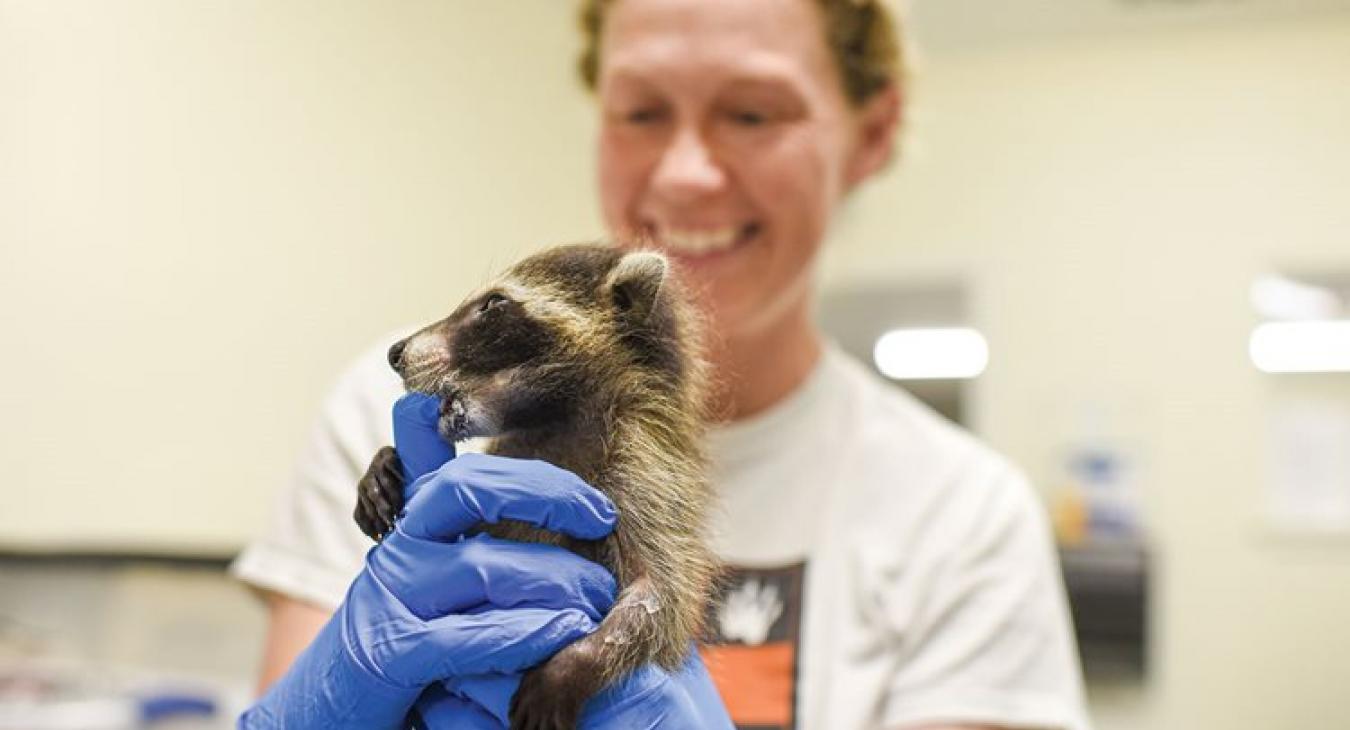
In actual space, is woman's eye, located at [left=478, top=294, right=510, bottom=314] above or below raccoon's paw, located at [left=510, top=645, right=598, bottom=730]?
above

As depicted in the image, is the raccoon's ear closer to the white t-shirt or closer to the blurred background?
the blurred background

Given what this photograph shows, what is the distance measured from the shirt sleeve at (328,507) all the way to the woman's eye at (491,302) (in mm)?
430

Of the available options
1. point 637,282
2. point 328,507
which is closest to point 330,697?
point 637,282

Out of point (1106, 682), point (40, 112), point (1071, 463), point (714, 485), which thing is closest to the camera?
point (714, 485)

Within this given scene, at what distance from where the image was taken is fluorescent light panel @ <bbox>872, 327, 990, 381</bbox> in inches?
167

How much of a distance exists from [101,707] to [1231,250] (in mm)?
3602

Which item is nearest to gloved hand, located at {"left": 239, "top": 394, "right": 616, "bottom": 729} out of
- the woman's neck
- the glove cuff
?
the glove cuff

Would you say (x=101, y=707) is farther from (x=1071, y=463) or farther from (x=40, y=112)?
(x=1071, y=463)

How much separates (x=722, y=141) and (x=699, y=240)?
12 cm

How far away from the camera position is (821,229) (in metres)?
1.44

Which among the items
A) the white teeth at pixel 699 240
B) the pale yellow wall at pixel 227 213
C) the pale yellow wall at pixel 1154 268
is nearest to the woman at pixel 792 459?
the white teeth at pixel 699 240

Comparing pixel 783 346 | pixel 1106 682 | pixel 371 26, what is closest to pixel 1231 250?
pixel 1106 682

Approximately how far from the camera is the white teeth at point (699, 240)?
1285 mm

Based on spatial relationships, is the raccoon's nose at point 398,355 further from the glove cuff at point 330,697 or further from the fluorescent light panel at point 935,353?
the fluorescent light panel at point 935,353
